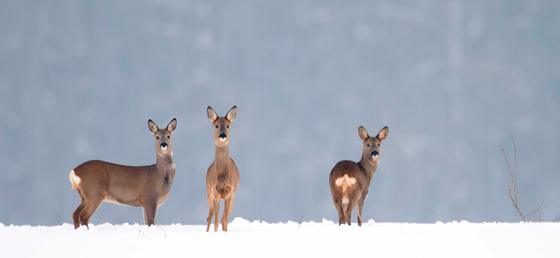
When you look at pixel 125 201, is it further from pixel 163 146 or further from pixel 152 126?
pixel 152 126

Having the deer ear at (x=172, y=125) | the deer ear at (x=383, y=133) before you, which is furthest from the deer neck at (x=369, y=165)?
the deer ear at (x=172, y=125)

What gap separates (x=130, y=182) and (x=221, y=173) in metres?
2.88

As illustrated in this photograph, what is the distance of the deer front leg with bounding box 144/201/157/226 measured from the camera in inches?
484

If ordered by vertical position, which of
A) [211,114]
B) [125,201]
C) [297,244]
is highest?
[211,114]

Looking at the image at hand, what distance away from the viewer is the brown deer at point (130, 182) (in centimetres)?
1205

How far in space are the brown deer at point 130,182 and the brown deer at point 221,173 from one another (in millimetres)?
1795

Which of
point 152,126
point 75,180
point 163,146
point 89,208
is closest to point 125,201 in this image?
point 89,208

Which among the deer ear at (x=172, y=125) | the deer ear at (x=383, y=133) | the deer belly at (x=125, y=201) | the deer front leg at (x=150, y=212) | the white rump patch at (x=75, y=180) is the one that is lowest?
the deer front leg at (x=150, y=212)

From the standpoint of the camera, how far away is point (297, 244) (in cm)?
829

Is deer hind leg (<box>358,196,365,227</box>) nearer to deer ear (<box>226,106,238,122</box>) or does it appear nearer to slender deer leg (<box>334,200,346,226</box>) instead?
slender deer leg (<box>334,200,346,226</box>)

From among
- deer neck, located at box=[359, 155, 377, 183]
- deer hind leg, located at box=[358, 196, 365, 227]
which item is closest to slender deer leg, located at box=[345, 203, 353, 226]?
deer hind leg, located at box=[358, 196, 365, 227]

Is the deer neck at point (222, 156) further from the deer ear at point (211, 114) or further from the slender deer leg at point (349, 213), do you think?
the slender deer leg at point (349, 213)

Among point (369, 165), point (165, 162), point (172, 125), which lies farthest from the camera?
point (369, 165)

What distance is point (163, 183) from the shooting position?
12.7 meters
